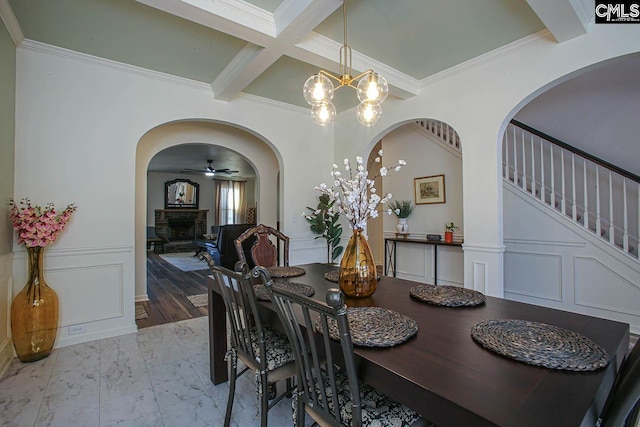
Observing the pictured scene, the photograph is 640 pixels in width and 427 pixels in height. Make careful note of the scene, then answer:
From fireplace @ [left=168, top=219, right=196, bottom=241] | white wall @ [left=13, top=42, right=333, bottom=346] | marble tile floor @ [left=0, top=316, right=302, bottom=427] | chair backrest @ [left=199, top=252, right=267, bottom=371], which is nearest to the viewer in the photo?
chair backrest @ [left=199, top=252, right=267, bottom=371]

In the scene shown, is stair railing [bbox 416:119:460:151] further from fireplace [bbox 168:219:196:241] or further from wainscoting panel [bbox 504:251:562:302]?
fireplace [bbox 168:219:196:241]

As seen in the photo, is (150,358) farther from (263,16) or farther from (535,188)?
(535,188)

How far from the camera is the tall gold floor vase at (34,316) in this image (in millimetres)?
2432

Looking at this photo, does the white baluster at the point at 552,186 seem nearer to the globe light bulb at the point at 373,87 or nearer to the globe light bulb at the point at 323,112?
the globe light bulb at the point at 373,87

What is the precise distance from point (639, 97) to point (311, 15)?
375 centimetres

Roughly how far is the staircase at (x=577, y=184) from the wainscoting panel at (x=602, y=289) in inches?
10.3

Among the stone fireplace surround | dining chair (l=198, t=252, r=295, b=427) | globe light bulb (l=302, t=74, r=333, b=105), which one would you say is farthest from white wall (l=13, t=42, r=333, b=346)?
the stone fireplace surround

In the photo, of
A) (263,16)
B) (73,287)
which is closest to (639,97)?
(263,16)

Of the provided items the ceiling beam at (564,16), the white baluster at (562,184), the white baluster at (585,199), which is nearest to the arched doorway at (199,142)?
the ceiling beam at (564,16)

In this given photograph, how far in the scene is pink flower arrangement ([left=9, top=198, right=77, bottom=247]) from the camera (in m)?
2.41

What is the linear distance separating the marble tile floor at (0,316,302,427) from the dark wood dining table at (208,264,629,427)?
44.9 inches

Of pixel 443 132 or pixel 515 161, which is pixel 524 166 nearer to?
pixel 515 161

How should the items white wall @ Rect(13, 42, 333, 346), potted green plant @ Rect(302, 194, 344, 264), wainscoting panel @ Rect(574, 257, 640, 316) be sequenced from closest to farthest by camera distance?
white wall @ Rect(13, 42, 333, 346)
wainscoting panel @ Rect(574, 257, 640, 316)
potted green plant @ Rect(302, 194, 344, 264)

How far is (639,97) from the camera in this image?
3.30 meters
